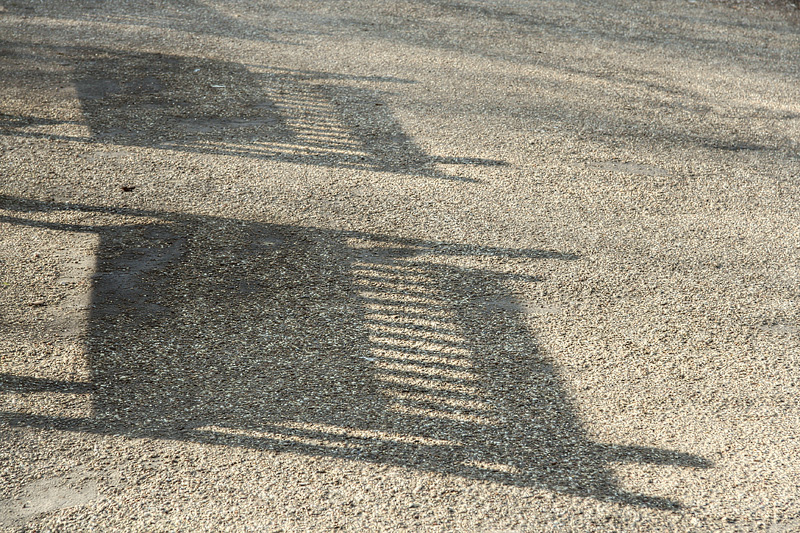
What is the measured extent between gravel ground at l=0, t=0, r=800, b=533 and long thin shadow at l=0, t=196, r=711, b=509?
15 millimetres

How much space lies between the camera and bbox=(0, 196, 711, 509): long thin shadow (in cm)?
337

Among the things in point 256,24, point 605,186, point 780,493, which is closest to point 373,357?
point 780,493

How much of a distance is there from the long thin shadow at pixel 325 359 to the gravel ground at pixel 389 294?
0.02 metres

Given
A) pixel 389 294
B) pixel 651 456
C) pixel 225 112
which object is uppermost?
pixel 651 456

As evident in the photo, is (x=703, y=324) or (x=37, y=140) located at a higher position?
(x=703, y=324)

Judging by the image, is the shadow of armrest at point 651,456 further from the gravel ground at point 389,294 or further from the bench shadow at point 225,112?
the bench shadow at point 225,112

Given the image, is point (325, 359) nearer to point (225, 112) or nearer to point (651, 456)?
point (651, 456)

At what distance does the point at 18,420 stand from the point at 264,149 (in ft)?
11.1

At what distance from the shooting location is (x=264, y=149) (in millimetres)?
6336

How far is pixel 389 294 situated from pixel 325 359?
2.35 ft

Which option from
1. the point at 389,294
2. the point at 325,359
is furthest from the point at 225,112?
the point at 325,359

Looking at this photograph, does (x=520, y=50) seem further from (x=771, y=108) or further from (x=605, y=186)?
(x=605, y=186)

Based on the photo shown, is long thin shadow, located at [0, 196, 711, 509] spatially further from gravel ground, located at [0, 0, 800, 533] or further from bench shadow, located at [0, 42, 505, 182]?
bench shadow, located at [0, 42, 505, 182]

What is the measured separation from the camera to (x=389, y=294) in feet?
14.6
